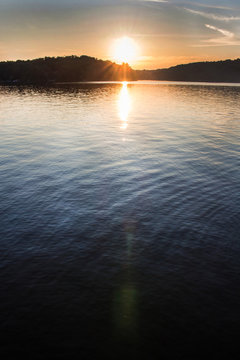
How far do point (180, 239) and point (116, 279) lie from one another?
24.7 ft

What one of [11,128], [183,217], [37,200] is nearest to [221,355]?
[183,217]

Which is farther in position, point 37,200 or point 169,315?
point 37,200

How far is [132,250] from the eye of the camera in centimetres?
2298

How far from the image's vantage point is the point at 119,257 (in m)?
22.1

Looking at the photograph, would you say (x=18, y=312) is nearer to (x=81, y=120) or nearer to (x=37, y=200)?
(x=37, y=200)

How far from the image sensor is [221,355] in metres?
14.6

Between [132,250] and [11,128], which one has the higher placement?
[11,128]

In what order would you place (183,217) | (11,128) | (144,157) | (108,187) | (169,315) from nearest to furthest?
(169,315) < (183,217) < (108,187) < (144,157) < (11,128)

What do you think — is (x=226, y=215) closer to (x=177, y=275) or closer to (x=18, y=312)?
(x=177, y=275)

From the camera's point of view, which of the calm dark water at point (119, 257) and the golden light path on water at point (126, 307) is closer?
the calm dark water at point (119, 257)

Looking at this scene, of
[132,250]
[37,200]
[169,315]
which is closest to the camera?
[169,315]

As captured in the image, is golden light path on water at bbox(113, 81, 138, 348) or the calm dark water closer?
the calm dark water

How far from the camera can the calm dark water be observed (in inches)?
610

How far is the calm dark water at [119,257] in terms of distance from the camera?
15500 millimetres
